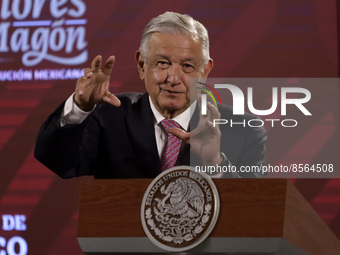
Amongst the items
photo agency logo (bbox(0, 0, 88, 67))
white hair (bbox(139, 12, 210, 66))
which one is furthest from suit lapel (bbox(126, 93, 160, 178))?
photo agency logo (bbox(0, 0, 88, 67))

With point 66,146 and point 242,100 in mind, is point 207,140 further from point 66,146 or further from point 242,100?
point 66,146

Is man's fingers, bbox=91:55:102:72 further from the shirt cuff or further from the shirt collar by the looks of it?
the shirt collar

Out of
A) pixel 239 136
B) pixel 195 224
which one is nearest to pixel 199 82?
pixel 239 136

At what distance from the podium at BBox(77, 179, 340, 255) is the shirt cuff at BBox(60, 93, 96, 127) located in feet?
1.15

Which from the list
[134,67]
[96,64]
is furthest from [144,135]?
[134,67]

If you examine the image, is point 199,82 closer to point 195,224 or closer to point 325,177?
point 195,224

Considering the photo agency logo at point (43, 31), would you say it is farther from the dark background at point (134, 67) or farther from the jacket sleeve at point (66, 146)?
the jacket sleeve at point (66, 146)

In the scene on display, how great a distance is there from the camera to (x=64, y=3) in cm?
375

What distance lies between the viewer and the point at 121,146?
6.72 feet

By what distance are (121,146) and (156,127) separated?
4.9 inches

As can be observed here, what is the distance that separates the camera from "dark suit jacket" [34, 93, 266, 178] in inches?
74.9

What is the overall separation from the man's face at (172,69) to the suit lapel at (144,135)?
0.05 m

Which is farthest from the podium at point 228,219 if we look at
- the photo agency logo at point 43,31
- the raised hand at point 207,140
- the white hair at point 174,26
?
the photo agency logo at point 43,31

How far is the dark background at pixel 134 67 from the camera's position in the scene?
3.55 metres
